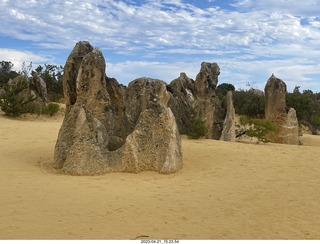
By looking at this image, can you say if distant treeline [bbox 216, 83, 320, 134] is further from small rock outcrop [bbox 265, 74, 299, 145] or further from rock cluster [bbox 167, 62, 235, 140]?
rock cluster [bbox 167, 62, 235, 140]

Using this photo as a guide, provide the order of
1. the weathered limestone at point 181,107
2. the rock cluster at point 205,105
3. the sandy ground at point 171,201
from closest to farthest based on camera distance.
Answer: the sandy ground at point 171,201
the rock cluster at point 205,105
the weathered limestone at point 181,107

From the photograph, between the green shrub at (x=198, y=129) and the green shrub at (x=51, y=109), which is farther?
the green shrub at (x=51, y=109)

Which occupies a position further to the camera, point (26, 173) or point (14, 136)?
point (14, 136)

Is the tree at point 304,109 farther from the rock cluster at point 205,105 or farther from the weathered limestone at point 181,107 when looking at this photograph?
the weathered limestone at point 181,107

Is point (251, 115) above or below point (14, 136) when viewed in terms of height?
above

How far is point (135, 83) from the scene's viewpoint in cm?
1233

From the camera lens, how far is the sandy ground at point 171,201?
390 centimetres

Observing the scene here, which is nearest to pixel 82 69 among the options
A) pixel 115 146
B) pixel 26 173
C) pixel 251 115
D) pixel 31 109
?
pixel 115 146

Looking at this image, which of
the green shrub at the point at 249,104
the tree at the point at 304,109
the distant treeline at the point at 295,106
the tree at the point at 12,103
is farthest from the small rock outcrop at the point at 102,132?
the green shrub at the point at 249,104

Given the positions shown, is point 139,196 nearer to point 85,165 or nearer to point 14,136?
point 85,165

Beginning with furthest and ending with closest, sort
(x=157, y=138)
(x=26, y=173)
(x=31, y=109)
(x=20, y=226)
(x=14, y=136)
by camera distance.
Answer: (x=31, y=109), (x=14, y=136), (x=157, y=138), (x=26, y=173), (x=20, y=226)

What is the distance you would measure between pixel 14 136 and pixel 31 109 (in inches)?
290

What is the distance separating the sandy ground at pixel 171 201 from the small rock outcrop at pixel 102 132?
0.38 m

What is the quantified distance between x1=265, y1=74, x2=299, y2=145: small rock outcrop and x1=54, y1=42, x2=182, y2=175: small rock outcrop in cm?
845
